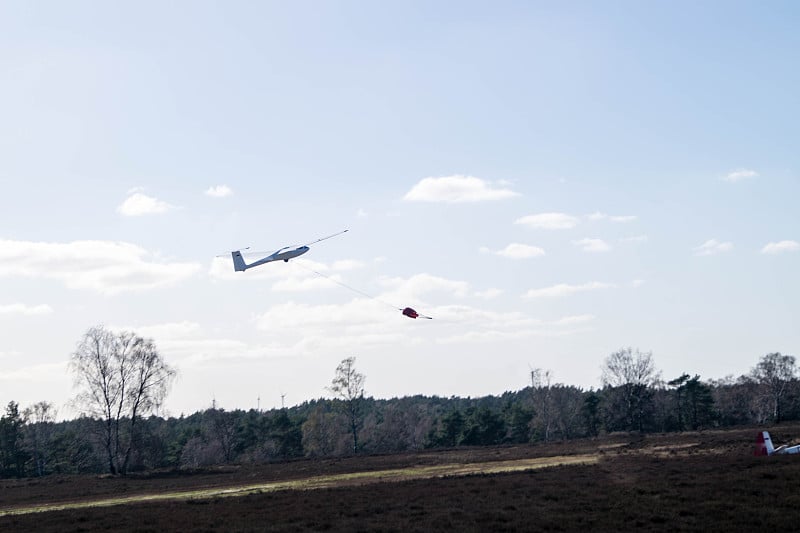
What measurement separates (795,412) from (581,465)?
290ft

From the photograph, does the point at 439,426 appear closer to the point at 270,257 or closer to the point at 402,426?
the point at 402,426

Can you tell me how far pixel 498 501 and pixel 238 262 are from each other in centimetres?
2855

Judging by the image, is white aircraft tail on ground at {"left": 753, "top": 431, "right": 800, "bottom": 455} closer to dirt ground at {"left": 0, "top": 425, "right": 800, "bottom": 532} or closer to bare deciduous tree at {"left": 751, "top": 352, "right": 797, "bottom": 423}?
dirt ground at {"left": 0, "top": 425, "right": 800, "bottom": 532}

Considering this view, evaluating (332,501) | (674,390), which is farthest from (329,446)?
(332,501)

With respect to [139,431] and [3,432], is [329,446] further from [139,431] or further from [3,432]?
[3,432]

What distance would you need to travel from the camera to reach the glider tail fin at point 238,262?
56.5 m

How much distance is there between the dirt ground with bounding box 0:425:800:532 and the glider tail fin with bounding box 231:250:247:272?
16393 millimetres

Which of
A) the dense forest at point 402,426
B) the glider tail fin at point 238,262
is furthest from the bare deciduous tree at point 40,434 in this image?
the glider tail fin at point 238,262

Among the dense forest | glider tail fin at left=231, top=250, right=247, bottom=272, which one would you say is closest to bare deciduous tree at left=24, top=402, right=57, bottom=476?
the dense forest

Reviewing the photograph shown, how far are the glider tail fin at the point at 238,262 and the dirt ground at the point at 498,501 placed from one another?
1639 cm

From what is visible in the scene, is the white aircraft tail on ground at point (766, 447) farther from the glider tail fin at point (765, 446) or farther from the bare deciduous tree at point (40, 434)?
the bare deciduous tree at point (40, 434)

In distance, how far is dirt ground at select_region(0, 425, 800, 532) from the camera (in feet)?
101

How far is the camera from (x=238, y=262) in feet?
187

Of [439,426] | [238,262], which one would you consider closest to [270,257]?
[238,262]
